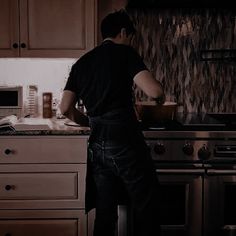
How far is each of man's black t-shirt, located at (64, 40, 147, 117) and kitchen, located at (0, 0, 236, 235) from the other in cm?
114

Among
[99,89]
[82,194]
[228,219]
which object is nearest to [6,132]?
[82,194]

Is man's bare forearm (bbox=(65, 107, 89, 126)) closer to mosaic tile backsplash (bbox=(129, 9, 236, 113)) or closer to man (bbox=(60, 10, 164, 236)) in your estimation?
man (bbox=(60, 10, 164, 236))

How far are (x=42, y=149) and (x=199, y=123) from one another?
0.90 meters

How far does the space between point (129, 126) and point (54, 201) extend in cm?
77

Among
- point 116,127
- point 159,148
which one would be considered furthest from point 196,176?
point 116,127

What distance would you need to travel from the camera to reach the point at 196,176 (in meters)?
2.86

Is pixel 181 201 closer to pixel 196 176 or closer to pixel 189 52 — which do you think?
pixel 196 176

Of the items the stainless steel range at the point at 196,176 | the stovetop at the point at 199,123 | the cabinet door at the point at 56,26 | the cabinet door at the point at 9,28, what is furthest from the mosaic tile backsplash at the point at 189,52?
the cabinet door at the point at 9,28

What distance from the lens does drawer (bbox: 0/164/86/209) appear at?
289 centimetres

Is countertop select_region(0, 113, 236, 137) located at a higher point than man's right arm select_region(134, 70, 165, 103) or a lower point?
lower

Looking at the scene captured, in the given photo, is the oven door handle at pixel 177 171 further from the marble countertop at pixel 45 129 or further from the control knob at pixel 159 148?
the marble countertop at pixel 45 129

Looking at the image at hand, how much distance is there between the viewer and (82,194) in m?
2.93

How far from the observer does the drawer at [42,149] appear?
2.87 meters

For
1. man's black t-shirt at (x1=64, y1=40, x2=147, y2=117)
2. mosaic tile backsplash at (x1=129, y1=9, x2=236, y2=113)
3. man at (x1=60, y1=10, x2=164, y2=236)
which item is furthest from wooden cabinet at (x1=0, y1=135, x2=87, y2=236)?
mosaic tile backsplash at (x1=129, y1=9, x2=236, y2=113)
